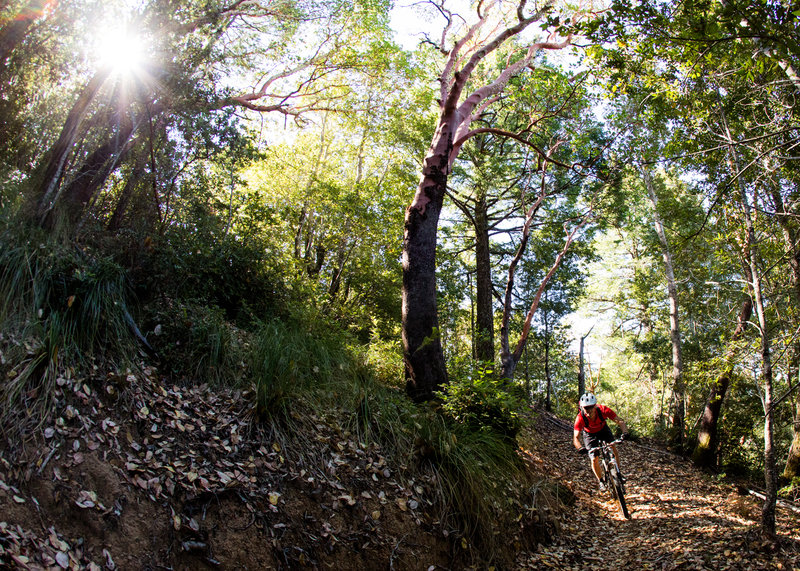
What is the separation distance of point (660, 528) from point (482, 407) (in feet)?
8.50

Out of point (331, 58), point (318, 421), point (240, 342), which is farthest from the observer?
point (331, 58)

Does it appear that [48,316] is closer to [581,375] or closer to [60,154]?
[60,154]

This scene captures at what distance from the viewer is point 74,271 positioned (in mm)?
3971

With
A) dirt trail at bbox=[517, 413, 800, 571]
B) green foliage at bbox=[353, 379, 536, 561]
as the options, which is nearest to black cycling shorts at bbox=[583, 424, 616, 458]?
dirt trail at bbox=[517, 413, 800, 571]

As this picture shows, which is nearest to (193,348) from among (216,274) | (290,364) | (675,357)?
(290,364)

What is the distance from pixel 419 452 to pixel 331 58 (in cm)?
1027

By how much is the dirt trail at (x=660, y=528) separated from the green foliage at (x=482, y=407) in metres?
1.34

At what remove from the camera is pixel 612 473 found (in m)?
6.22

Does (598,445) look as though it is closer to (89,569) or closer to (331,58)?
(89,569)

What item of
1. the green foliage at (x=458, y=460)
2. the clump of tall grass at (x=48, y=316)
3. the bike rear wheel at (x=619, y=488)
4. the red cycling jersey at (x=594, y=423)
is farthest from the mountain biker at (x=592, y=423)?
the clump of tall grass at (x=48, y=316)

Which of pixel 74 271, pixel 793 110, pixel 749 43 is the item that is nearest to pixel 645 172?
pixel 793 110

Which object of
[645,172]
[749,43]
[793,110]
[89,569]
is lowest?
[89,569]

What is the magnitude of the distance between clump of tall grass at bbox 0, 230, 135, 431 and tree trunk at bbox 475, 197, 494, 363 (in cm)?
722

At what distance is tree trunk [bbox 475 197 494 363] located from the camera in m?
10.4
